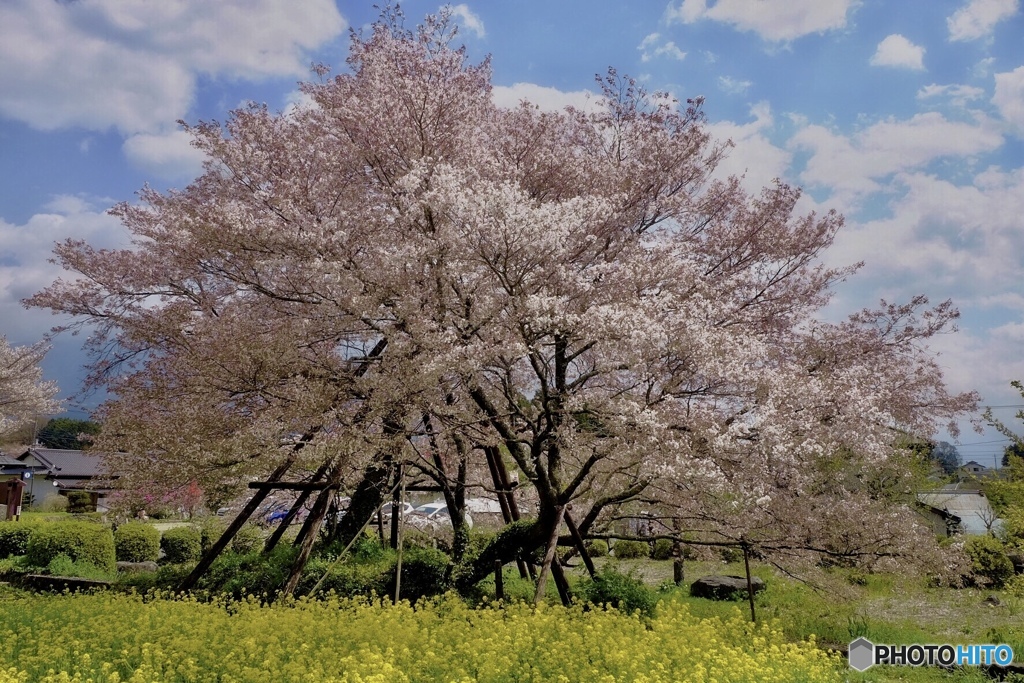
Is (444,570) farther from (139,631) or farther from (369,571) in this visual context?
(139,631)

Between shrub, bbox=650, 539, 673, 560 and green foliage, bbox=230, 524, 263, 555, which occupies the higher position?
green foliage, bbox=230, 524, 263, 555

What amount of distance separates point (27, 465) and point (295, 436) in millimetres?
36346

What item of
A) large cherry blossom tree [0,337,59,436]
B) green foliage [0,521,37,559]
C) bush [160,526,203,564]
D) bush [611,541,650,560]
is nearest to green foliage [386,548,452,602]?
bush [160,526,203,564]

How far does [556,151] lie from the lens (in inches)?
482

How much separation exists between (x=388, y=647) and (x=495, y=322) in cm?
406

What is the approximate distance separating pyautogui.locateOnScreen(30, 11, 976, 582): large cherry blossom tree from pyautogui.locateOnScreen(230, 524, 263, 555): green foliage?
5365mm

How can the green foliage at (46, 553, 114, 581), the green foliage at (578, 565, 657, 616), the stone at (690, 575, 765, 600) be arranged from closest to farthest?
1. the green foliage at (578, 565, 657, 616)
2. the stone at (690, 575, 765, 600)
3. the green foliage at (46, 553, 114, 581)

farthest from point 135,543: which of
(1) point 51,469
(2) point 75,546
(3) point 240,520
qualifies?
(1) point 51,469

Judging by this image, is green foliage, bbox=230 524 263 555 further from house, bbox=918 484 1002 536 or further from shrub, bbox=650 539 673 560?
house, bbox=918 484 1002 536

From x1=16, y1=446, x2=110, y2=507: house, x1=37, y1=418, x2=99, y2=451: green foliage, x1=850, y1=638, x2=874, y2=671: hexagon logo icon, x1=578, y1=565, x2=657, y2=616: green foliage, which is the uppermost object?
x1=37, y1=418, x2=99, y2=451: green foliage

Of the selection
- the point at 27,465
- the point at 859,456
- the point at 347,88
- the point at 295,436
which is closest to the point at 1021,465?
the point at 859,456

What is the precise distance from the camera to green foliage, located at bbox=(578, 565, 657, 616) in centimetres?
1025

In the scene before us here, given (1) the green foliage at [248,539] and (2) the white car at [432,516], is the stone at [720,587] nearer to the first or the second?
(2) the white car at [432,516]

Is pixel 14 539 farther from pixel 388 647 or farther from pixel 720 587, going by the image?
pixel 720 587
